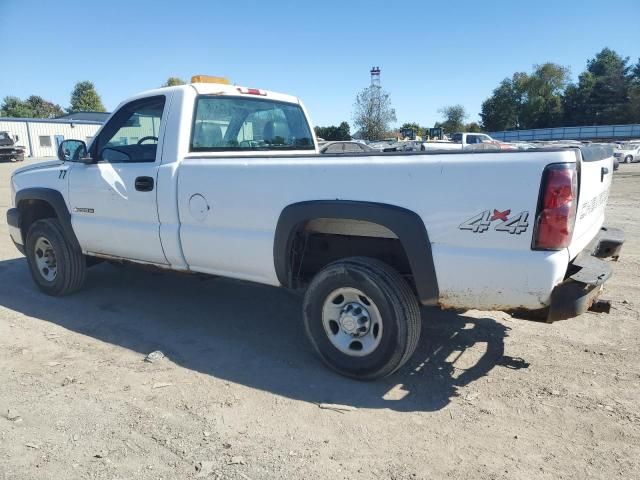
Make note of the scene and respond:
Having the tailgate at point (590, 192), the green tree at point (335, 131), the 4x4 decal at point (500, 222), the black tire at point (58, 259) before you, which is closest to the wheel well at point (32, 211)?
the black tire at point (58, 259)

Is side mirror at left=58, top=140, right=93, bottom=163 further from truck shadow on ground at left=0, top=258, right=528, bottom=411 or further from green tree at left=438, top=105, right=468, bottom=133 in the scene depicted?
green tree at left=438, top=105, right=468, bottom=133

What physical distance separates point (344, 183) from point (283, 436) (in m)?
1.55

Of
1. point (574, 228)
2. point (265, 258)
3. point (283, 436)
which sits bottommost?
point (283, 436)

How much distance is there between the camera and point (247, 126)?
4.57 meters

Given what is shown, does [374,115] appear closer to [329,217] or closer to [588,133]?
[588,133]

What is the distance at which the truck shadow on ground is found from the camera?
10.8ft

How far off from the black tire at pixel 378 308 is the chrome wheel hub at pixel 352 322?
0.03 metres

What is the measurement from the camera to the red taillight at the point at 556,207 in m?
2.53

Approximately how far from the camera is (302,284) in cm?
371

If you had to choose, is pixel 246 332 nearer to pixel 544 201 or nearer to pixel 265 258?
pixel 265 258

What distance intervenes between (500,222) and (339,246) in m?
1.35

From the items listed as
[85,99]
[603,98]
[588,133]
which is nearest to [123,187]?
[588,133]

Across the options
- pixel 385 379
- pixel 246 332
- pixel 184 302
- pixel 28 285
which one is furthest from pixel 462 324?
pixel 28 285

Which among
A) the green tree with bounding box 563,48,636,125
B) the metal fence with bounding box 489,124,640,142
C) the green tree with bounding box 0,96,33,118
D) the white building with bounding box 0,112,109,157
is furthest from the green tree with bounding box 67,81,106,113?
the green tree with bounding box 563,48,636,125
